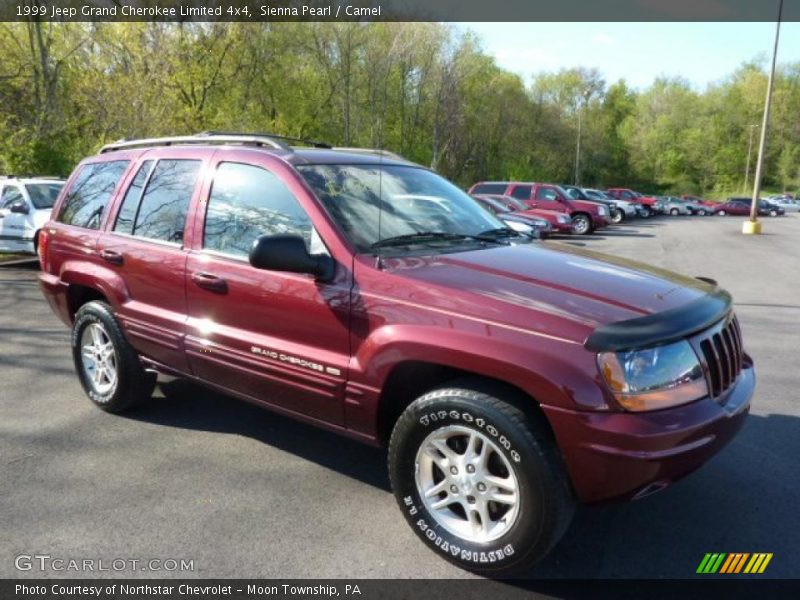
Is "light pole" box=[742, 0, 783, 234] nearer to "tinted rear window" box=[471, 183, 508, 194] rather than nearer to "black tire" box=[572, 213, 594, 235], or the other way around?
"black tire" box=[572, 213, 594, 235]

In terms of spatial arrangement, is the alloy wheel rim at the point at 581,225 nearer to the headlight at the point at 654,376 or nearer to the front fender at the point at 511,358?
the headlight at the point at 654,376

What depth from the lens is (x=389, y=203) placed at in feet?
12.3

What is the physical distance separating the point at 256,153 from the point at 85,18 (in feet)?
80.0

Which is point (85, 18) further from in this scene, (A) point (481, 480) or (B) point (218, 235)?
(A) point (481, 480)

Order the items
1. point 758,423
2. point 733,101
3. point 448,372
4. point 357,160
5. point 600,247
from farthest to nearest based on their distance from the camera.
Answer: point 733,101
point 600,247
point 758,423
point 357,160
point 448,372

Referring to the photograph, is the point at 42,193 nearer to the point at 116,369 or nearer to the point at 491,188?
the point at 116,369

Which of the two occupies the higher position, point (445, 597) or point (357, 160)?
point (357, 160)

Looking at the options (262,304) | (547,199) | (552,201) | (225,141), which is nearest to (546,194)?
(547,199)

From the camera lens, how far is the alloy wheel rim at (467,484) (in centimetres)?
284

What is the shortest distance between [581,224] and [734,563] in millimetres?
22081

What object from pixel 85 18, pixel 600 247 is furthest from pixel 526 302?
pixel 85 18

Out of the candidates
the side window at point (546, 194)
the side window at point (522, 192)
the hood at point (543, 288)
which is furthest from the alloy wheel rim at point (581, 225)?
the hood at point (543, 288)

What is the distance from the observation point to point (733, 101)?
79938 millimetres
